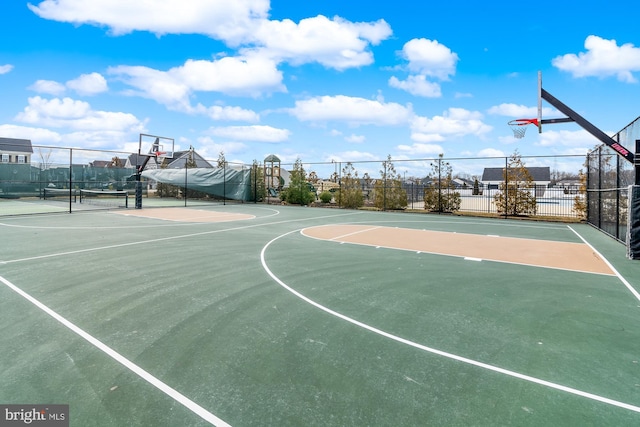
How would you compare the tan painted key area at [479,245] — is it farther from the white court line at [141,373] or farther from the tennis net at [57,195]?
the tennis net at [57,195]

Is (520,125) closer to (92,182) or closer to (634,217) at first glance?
(634,217)

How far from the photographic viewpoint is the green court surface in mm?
2654

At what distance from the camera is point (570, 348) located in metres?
3.63

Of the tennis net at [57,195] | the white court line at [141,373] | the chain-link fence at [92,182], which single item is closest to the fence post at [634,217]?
the white court line at [141,373]

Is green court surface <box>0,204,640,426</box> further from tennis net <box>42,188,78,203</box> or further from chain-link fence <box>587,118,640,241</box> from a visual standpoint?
tennis net <box>42,188,78,203</box>

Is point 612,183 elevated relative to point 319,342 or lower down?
elevated

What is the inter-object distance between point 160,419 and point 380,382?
162cm

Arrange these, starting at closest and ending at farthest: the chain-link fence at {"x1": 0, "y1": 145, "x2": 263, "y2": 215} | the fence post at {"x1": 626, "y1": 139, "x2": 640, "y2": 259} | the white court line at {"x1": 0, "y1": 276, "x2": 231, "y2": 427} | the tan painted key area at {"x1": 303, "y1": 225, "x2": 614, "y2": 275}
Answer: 1. the white court line at {"x1": 0, "y1": 276, "x2": 231, "y2": 427}
2. the tan painted key area at {"x1": 303, "y1": 225, "x2": 614, "y2": 275}
3. the fence post at {"x1": 626, "y1": 139, "x2": 640, "y2": 259}
4. the chain-link fence at {"x1": 0, "y1": 145, "x2": 263, "y2": 215}

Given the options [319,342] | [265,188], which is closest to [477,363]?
[319,342]

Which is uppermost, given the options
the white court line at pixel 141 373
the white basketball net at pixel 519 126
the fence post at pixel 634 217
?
the white basketball net at pixel 519 126

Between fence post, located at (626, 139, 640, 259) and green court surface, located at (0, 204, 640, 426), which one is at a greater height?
fence post, located at (626, 139, 640, 259)

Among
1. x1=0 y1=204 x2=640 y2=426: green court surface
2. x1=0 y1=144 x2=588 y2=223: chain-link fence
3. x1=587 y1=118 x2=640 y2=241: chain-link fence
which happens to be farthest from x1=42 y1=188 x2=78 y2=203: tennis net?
x1=587 y1=118 x2=640 y2=241: chain-link fence

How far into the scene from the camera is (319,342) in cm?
369

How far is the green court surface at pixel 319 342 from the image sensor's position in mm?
→ 2654
